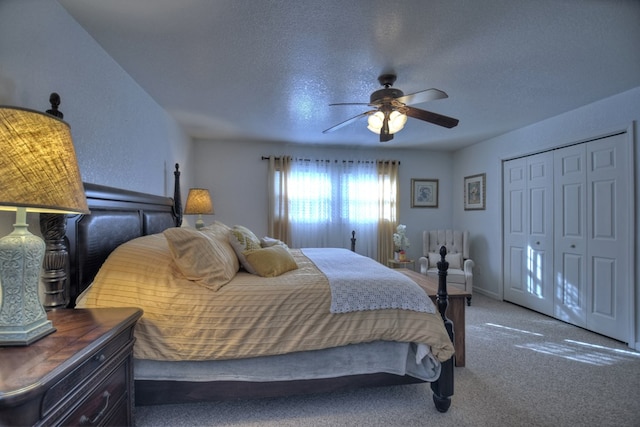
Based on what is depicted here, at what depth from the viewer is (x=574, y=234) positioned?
3.33 meters

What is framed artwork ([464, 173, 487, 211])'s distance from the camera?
475cm

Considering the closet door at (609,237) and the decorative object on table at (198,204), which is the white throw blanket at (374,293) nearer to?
the decorative object on table at (198,204)

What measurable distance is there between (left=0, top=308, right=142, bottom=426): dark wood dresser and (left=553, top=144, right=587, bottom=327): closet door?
13.7 ft

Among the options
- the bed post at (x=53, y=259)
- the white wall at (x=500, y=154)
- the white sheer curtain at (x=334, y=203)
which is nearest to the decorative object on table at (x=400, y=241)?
the white sheer curtain at (x=334, y=203)

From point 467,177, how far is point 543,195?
57.7 inches

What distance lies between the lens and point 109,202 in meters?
1.94

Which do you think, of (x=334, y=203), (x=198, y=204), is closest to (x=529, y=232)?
(x=334, y=203)

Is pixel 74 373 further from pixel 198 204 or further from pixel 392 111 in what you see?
pixel 198 204

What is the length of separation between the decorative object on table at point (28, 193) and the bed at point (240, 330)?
55 cm

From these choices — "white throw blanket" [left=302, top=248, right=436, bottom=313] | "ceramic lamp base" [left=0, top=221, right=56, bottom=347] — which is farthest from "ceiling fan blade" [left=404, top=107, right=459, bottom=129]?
"ceramic lamp base" [left=0, top=221, right=56, bottom=347]

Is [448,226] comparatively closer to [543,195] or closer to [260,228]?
[543,195]

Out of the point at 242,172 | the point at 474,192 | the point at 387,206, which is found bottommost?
the point at 387,206

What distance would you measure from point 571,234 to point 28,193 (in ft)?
14.7

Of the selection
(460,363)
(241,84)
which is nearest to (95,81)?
(241,84)
